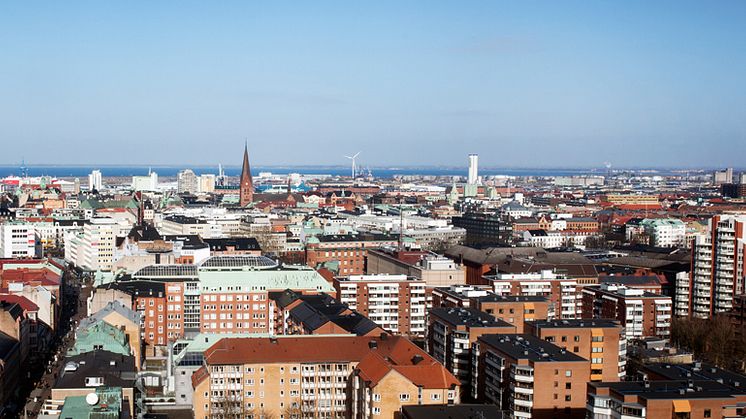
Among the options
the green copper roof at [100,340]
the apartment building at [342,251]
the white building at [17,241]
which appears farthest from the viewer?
the white building at [17,241]

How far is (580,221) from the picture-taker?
297 ft

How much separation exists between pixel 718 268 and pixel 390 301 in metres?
15.6

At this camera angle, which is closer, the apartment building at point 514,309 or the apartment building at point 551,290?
the apartment building at point 514,309

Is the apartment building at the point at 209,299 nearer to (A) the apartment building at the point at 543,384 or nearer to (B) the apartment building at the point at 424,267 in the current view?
(B) the apartment building at the point at 424,267

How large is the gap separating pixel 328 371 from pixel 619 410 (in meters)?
9.81

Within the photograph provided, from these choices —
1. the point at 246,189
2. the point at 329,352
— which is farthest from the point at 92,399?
the point at 246,189

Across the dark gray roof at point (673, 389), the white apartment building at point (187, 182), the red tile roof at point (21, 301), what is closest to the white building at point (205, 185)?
the white apartment building at point (187, 182)

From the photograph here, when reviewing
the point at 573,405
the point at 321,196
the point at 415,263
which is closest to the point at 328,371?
the point at 573,405

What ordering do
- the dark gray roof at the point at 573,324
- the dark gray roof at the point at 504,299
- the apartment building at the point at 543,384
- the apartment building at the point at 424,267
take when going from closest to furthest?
the apartment building at the point at 543,384
the dark gray roof at the point at 573,324
the dark gray roof at the point at 504,299
the apartment building at the point at 424,267

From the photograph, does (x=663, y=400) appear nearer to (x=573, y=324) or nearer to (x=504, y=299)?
(x=573, y=324)

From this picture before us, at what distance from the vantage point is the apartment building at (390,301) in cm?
4409

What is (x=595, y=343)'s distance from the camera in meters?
31.8

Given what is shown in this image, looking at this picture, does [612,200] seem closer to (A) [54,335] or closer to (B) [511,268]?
(B) [511,268]

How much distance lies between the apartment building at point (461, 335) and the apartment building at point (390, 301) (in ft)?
33.1
